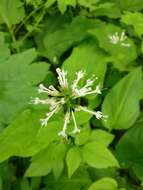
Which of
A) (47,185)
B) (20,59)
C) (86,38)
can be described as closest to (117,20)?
(86,38)

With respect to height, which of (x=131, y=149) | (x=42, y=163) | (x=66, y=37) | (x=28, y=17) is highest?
(x=28, y=17)

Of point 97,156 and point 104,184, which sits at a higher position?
point 97,156

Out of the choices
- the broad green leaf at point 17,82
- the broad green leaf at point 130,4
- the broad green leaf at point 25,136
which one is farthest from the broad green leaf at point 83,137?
the broad green leaf at point 130,4

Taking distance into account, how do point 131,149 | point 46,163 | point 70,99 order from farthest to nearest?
point 131,149, point 46,163, point 70,99

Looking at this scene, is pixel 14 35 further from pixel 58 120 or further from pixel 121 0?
pixel 58 120

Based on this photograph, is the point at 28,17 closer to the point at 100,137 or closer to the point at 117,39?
the point at 117,39

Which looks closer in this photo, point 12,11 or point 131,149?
point 131,149

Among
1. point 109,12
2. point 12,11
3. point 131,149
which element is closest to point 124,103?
point 131,149
